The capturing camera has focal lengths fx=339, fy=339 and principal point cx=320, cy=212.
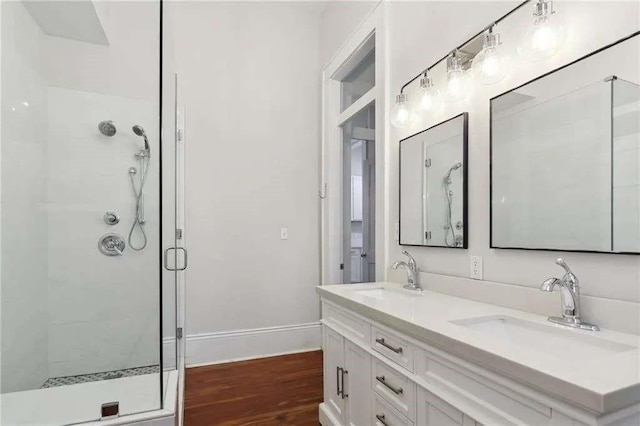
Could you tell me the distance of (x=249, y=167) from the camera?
128 inches

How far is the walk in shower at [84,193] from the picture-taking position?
1.83 m

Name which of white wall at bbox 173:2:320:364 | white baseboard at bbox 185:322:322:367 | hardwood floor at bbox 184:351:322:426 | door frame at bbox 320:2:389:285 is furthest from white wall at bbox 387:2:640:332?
white baseboard at bbox 185:322:322:367

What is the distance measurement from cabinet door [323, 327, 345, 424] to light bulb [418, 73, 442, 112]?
134 centimetres

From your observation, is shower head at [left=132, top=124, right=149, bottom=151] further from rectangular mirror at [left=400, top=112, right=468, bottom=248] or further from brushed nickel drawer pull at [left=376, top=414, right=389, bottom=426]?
brushed nickel drawer pull at [left=376, top=414, right=389, bottom=426]

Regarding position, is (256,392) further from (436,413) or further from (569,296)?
(569,296)

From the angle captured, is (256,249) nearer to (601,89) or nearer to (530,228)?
(530,228)

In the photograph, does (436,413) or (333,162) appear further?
(333,162)

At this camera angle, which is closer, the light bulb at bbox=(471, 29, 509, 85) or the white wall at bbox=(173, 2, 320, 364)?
the light bulb at bbox=(471, 29, 509, 85)

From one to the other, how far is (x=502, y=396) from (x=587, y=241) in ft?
2.12

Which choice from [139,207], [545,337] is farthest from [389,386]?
[139,207]

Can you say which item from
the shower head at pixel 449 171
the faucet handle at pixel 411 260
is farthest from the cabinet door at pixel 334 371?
the shower head at pixel 449 171

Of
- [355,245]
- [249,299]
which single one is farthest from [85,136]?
[355,245]

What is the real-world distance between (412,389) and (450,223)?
2.87ft

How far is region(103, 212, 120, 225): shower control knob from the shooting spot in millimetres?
2373
